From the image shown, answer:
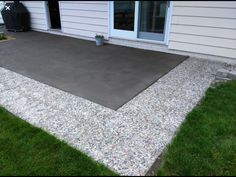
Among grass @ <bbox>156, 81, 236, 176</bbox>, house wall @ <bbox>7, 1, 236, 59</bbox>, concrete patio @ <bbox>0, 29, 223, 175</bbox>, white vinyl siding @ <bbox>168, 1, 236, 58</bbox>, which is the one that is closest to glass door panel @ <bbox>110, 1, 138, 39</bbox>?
house wall @ <bbox>7, 1, 236, 59</bbox>

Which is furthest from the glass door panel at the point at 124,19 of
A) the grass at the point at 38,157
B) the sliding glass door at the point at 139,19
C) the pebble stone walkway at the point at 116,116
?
the grass at the point at 38,157

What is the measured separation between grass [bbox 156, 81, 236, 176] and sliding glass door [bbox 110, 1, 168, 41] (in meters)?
2.68

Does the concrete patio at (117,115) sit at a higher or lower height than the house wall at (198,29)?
lower

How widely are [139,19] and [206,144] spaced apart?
3795 mm

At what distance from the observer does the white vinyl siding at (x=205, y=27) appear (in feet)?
Answer: 13.1

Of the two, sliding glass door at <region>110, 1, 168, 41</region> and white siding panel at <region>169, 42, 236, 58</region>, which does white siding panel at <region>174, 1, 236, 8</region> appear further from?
white siding panel at <region>169, 42, 236, 58</region>

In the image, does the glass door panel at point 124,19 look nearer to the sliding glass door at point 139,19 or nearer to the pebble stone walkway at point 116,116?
the sliding glass door at point 139,19

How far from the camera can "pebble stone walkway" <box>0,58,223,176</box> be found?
6.41 feet

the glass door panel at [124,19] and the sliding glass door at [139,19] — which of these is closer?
the sliding glass door at [139,19]

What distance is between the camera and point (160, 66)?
4.11m

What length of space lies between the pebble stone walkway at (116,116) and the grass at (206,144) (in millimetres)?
114

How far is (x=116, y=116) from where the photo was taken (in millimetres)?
2508

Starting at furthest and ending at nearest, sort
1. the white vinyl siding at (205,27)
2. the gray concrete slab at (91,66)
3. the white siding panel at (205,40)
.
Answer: the white siding panel at (205,40)
the white vinyl siding at (205,27)
the gray concrete slab at (91,66)

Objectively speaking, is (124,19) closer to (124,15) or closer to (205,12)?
(124,15)
